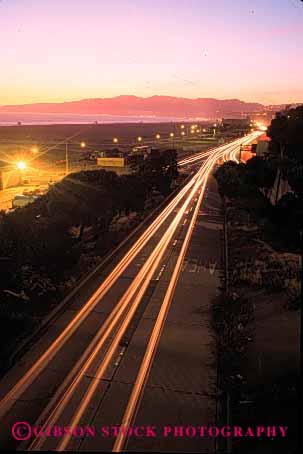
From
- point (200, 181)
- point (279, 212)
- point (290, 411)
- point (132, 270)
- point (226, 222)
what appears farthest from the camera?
point (200, 181)

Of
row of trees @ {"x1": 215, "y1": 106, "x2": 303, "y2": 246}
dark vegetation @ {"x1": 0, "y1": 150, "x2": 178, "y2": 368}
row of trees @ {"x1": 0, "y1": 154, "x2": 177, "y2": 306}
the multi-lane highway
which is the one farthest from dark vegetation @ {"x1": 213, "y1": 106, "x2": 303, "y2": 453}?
row of trees @ {"x1": 0, "y1": 154, "x2": 177, "y2": 306}

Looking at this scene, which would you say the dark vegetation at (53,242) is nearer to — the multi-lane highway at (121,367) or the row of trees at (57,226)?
the row of trees at (57,226)

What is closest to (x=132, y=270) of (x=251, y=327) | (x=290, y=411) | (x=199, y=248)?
(x=199, y=248)

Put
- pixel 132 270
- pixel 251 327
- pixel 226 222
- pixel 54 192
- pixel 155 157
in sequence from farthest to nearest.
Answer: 1. pixel 155 157
2. pixel 226 222
3. pixel 54 192
4. pixel 132 270
5. pixel 251 327

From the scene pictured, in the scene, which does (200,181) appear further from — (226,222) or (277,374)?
(277,374)

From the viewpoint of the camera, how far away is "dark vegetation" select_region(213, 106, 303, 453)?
10633 mm

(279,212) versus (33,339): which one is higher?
(279,212)

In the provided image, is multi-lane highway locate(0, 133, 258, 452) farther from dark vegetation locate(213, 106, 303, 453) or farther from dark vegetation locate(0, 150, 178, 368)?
dark vegetation locate(0, 150, 178, 368)

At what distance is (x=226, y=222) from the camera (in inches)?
1377

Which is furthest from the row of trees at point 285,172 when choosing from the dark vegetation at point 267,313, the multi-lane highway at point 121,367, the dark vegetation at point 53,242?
the dark vegetation at point 53,242

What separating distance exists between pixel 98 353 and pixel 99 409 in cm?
281

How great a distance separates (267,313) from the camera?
16344 millimetres

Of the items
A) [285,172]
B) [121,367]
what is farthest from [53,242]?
[285,172]

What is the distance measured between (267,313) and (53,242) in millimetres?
12020
